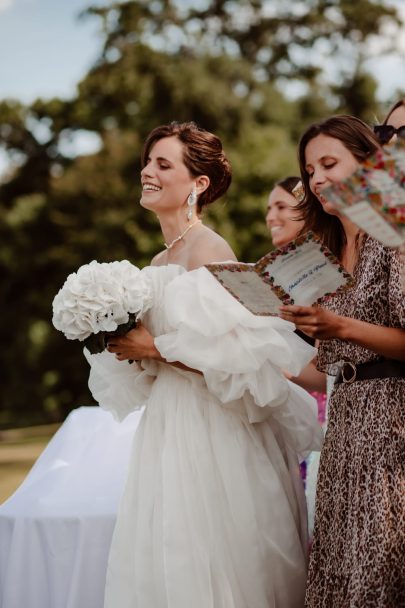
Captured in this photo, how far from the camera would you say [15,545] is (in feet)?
13.9

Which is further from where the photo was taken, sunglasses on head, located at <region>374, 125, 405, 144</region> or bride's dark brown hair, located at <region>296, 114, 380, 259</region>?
sunglasses on head, located at <region>374, 125, 405, 144</region>

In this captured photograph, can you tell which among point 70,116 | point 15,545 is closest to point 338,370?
point 15,545

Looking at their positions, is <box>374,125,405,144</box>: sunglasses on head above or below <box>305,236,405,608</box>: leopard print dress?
above

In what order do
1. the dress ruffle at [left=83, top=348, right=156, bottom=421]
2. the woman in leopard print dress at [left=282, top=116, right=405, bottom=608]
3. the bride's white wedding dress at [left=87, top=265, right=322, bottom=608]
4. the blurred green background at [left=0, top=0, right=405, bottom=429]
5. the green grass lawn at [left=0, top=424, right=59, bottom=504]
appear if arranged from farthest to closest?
the blurred green background at [left=0, top=0, right=405, bottom=429] → the green grass lawn at [left=0, top=424, right=59, bottom=504] → the dress ruffle at [left=83, top=348, right=156, bottom=421] → the bride's white wedding dress at [left=87, top=265, right=322, bottom=608] → the woman in leopard print dress at [left=282, top=116, right=405, bottom=608]

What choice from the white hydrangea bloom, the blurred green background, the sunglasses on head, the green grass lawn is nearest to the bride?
the white hydrangea bloom

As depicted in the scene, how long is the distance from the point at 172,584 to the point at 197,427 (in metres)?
0.67

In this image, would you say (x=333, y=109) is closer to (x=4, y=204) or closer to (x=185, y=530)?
(x=4, y=204)

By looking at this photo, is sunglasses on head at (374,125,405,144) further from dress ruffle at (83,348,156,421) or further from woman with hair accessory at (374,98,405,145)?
dress ruffle at (83,348,156,421)

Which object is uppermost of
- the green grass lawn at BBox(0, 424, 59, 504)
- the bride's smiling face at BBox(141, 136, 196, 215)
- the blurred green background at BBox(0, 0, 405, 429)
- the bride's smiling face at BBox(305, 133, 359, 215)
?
the blurred green background at BBox(0, 0, 405, 429)

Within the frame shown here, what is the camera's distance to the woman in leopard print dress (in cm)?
295

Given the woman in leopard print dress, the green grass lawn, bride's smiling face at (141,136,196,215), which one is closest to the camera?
the woman in leopard print dress

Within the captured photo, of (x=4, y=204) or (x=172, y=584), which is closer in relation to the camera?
(x=172, y=584)

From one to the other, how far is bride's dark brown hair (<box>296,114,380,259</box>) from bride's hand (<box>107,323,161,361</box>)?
2.81 ft

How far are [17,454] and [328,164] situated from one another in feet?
47.1
